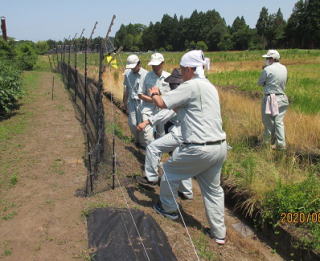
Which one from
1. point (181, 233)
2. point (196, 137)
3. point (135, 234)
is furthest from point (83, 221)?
point (196, 137)

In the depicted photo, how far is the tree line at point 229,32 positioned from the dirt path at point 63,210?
132ft

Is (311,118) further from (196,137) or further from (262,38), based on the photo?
(262,38)

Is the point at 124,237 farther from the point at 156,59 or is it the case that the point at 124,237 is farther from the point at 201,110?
the point at 156,59

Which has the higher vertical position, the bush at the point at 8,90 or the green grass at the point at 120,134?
the bush at the point at 8,90

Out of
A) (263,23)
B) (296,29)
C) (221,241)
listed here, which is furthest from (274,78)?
(263,23)

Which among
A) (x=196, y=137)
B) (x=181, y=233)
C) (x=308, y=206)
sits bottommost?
(x=181, y=233)

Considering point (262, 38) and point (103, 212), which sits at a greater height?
point (262, 38)

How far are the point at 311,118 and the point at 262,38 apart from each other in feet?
238

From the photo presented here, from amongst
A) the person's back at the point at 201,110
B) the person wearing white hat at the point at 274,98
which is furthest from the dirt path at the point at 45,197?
the person wearing white hat at the point at 274,98

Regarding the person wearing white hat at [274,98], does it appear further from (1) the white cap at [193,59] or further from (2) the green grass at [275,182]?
(1) the white cap at [193,59]

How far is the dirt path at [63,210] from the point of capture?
3.54m

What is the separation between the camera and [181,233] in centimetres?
396

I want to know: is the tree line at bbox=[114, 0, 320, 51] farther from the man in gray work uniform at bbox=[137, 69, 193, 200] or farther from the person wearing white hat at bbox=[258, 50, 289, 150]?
the man in gray work uniform at bbox=[137, 69, 193, 200]

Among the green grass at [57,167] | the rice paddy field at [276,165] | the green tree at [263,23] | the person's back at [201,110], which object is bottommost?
the green grass at [57,167]
